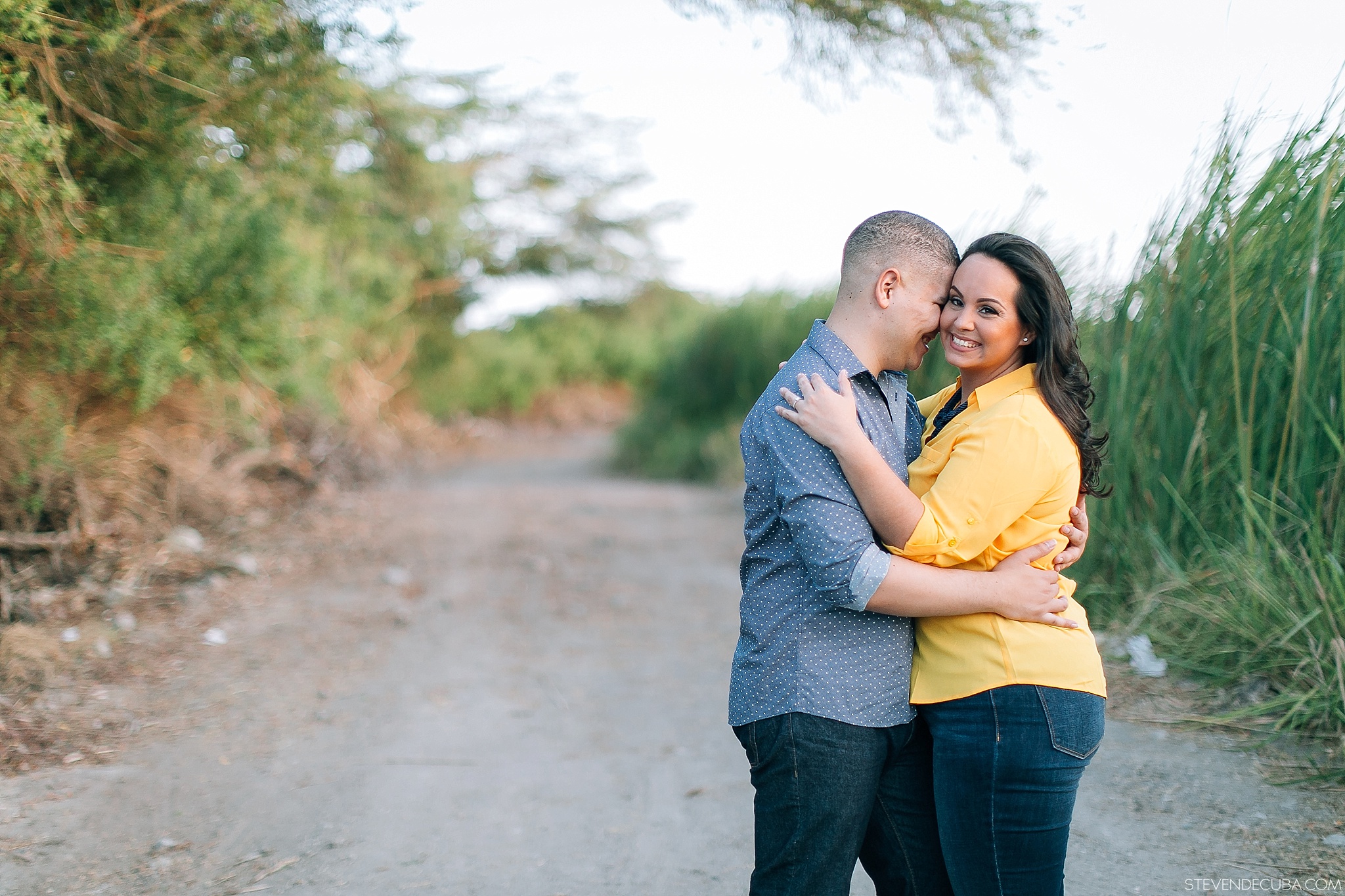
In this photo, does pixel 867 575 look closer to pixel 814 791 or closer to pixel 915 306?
pixel 814 791

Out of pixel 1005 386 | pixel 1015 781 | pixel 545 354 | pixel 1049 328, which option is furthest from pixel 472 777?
pixel 545 354

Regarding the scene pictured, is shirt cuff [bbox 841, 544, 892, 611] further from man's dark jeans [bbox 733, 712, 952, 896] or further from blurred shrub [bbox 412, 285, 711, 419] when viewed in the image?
blurred shrub [bbox 412, 285, 711, 419]

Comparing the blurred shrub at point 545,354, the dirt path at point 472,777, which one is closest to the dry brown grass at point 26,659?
the dirt path at point 472,777

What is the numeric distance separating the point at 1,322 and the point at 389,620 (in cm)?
242

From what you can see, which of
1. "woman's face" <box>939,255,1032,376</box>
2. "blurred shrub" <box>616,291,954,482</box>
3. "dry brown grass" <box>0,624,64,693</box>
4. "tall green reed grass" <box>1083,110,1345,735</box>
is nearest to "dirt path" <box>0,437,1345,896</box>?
"dry brown grass" <box>0,624,64,693</box>

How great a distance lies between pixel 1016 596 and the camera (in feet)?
5.64

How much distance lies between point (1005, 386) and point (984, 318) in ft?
0.46

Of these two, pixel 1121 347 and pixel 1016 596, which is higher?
pixel 1121 347


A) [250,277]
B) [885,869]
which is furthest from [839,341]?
[250,277]

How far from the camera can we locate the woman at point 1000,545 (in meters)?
1.69

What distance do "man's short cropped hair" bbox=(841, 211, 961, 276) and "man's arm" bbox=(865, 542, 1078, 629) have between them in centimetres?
60

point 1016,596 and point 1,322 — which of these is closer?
point 1016,596

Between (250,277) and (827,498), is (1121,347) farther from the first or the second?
(250,277)

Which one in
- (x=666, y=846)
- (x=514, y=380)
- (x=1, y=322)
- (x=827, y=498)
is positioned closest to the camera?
(x=827, y=498)
